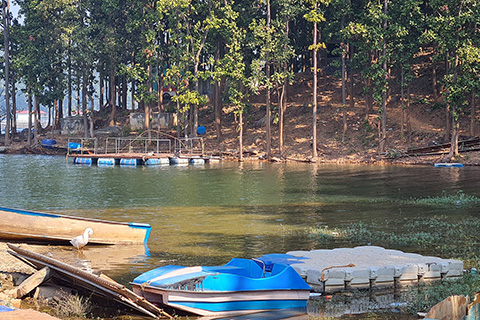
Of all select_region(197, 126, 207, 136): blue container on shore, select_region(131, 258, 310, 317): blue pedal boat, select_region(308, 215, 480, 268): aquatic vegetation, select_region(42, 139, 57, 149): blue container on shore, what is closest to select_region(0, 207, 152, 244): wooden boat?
select_region(308, 215, 480, 268): aquatic vegetation

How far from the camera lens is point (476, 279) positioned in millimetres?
15016

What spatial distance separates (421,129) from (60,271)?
164 ft

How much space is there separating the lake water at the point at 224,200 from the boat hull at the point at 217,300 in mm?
3407

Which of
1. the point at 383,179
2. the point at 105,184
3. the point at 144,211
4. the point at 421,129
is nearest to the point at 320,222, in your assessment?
the point at 144,211

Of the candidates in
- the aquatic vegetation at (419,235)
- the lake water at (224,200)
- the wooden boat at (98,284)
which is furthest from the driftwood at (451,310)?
the lake water at (224,200)

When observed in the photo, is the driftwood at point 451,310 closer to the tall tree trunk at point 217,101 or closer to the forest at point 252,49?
the forest at point 252,49

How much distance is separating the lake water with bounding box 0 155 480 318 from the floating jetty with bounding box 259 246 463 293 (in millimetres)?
2909

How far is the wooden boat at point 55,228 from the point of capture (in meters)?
19.2

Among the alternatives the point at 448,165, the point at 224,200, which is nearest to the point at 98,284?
the point at 224,200

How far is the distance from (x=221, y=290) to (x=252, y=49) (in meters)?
54.1

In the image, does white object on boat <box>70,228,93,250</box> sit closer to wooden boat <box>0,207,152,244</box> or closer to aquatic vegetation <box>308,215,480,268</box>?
wooden boat <box>0,207,152,244</box>

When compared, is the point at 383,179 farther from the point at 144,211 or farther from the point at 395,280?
the point at 395,280

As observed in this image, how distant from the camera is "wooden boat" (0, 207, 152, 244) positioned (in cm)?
1923

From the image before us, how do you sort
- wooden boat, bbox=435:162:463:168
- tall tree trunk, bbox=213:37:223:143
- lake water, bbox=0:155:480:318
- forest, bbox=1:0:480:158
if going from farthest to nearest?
tall tree trunk, bbox=213:37:223:143 → forest, bbox=1:0:480:158 → wooden boat, bbox=435:162:463:168 → lake water, bbox=0:155:480:318
